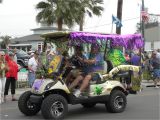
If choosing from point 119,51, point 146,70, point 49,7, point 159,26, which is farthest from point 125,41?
point 159,26

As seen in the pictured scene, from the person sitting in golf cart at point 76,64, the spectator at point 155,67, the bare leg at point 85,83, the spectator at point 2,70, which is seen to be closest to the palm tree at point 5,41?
the spectator at point 155,67

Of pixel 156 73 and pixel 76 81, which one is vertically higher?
pixel 76 81

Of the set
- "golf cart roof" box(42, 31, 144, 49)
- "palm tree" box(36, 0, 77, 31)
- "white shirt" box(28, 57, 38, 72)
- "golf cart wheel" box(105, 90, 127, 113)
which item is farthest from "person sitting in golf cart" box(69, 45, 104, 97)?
"palm tree" box(36, 0, 77, 31)

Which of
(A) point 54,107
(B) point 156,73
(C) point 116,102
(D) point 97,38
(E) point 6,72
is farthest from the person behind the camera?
(B) point 156,73

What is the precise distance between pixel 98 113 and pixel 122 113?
60 centimetres

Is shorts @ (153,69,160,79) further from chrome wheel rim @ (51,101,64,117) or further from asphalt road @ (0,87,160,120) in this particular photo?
chrome wheel rim @ (51,101,64,117)

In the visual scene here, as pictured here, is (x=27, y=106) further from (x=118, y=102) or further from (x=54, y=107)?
(x=118, y=102)

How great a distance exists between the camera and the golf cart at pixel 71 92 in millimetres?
9234

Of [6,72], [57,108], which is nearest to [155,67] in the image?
[6,72]

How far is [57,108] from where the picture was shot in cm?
923

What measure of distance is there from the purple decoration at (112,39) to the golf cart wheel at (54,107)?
135 cm

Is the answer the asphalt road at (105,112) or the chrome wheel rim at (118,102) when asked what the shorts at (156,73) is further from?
the chrome wheel rim at (118,102)

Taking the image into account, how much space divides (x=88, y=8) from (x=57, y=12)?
5420mm

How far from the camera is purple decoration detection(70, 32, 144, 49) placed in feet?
30.9
